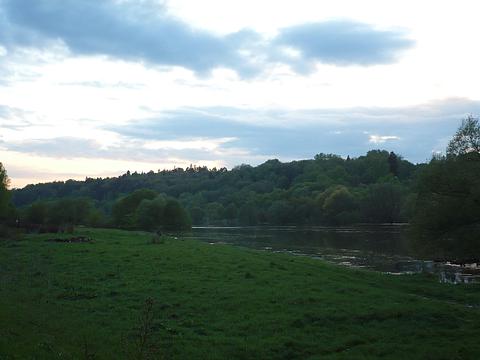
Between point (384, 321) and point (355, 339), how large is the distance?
3.50 metres

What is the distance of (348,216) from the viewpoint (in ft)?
469

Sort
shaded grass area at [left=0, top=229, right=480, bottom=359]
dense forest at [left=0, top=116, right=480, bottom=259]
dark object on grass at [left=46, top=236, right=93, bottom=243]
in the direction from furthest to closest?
dark object on grass at [left=46, top=236, right=93, bottom=243] → dense forest at [left=0, top=116, right=480, bottom=259] → shaded grass area at [left=0, top=229, right=480, bottom=359]

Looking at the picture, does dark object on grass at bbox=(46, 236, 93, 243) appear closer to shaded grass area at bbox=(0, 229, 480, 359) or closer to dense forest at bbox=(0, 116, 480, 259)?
shaded grass area at bbox=(0, 229, 480, 359)

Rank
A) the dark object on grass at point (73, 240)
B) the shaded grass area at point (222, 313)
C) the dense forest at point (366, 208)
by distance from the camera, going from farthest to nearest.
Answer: the dark object on grass at point (73, 240), the dense forest at point (366, 208), the shaded grass area at point (222, 313)

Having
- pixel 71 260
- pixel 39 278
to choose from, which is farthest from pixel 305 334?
pixel 71 260

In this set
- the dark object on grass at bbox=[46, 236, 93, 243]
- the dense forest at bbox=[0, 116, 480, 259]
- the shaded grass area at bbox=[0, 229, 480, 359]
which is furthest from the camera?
the dark object on grass at bbox=[46, 236, 93, 243]

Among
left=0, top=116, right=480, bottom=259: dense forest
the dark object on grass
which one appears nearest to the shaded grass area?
left=0, top=116, right=480, bottom=259: dense forest

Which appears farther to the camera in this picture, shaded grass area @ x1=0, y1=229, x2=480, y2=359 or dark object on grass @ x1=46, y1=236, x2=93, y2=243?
dark object on grass @ x1=46, y1=236, x2=93, y2=243

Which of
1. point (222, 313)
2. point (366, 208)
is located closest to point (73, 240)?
point (222, 313)

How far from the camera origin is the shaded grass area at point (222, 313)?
52.5ft

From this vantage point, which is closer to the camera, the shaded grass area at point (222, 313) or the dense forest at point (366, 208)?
the shaded grass area at point (222, 313)

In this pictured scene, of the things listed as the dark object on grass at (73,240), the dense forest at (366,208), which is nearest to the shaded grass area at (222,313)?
the dense forest at (366,208)

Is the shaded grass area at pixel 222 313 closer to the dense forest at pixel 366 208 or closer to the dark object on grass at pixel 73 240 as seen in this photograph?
the dense forest at pixel 366 208

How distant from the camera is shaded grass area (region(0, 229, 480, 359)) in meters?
16.0
